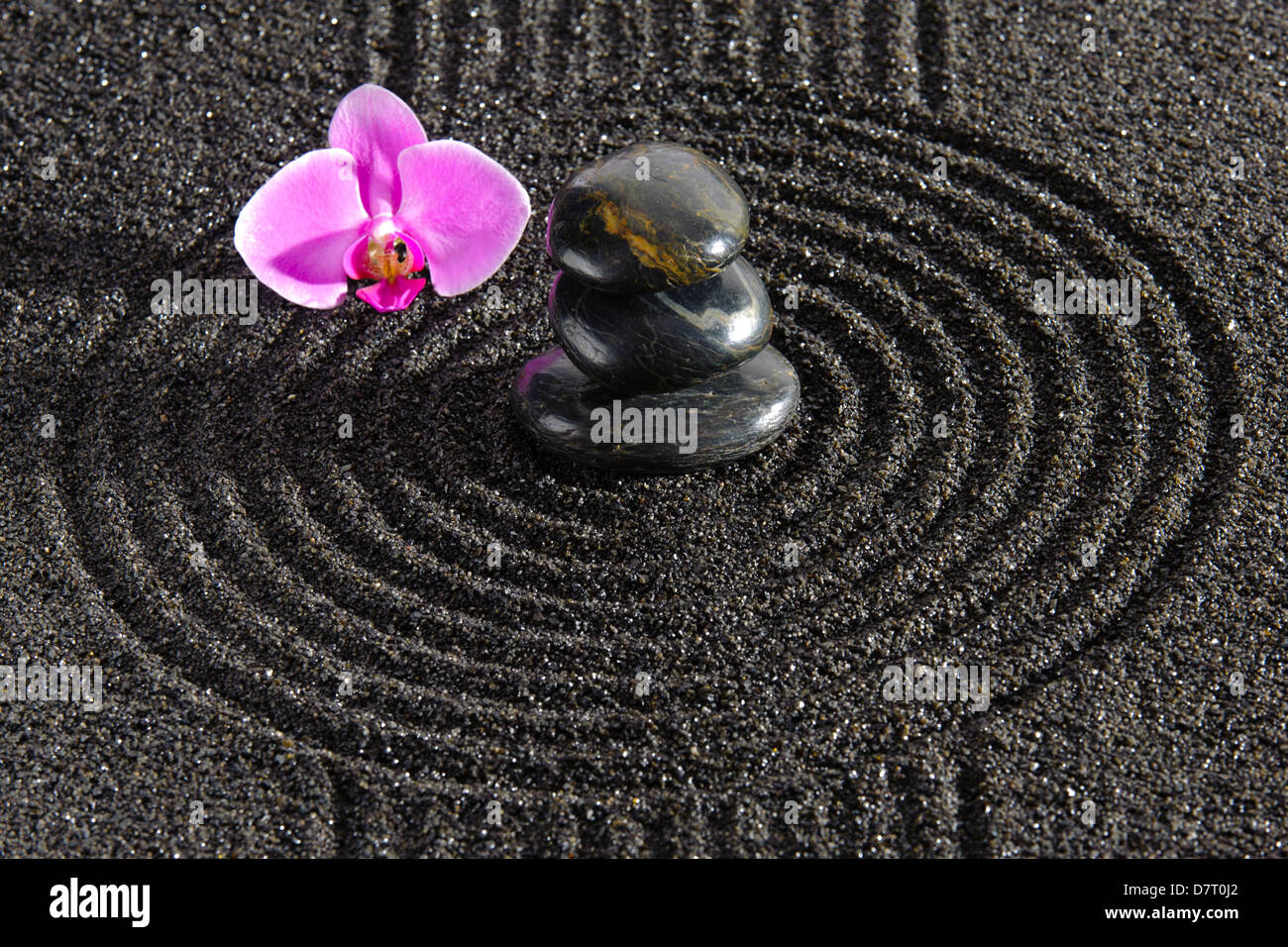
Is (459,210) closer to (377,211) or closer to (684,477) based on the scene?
(377,211)

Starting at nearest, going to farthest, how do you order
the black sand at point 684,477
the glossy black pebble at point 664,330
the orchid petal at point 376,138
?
the black sand at point 684,477 → the glossy black pebble at point 664,330 → the orchid petal at point 376,138

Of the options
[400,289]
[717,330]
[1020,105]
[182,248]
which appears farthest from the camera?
[1020,105]

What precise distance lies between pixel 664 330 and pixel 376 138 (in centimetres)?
39

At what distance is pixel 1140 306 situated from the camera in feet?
4.78

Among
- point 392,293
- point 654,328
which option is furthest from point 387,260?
point 654,328

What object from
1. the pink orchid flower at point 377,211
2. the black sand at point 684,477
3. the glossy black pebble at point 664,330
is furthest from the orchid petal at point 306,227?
the glossy black pebble at point 664,330

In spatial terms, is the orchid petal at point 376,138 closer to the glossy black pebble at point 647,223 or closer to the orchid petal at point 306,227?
the orchid petal at point 306,227

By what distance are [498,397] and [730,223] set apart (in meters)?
0.36

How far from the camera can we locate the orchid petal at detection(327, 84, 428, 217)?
130 cm

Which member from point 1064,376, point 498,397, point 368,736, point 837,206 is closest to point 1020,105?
point 837,206

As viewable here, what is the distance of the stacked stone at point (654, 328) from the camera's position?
1150mm

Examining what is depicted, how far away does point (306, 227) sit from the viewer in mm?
1298

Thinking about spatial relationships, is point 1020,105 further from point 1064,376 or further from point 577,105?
point 577,105

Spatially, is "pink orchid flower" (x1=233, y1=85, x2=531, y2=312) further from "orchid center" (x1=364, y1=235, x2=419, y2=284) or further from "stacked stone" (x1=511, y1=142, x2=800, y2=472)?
"stacked stone" (x1=511, y1=142, x2=800, y2=472)
